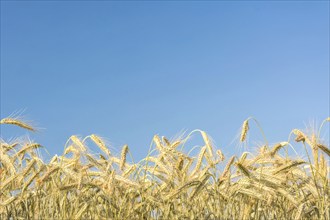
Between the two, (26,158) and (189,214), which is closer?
(189,214)

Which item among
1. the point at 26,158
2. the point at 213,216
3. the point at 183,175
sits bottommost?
the point at 213,216

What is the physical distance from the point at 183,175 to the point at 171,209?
33 centimetres

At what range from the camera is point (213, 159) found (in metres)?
5.11

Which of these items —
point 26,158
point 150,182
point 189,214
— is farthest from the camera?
point 26,158

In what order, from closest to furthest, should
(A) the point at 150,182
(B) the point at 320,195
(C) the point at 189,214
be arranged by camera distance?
1. (B) the point at 320,195
2. (C) the point at 189,214
3. (A) the point at 150,182

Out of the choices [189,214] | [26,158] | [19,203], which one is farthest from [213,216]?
[26,158]

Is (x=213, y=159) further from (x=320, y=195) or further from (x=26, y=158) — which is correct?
(x=26, y=158)

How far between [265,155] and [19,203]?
7.72 ft

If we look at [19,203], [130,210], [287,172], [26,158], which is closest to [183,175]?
[130,210]

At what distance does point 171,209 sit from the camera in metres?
5.00

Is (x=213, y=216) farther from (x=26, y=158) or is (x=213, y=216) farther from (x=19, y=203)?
(x=26, y=158)

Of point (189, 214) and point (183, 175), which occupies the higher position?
point (183, 175)

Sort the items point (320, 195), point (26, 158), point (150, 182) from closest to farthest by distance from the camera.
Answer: point (320, 195) → point (150, 182) → point (26, 158)

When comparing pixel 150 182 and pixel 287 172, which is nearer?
pixel 287 172
